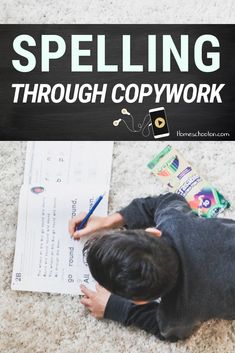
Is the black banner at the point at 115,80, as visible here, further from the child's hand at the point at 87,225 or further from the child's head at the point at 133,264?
the child's head at the point at 133,264

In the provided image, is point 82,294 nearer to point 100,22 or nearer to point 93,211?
point 93,211

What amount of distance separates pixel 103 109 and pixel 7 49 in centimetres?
24

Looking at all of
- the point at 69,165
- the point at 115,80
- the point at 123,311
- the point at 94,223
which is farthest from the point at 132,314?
the point at 115,80

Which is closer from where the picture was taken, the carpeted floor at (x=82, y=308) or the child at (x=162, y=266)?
the child at (x=162, y=266)

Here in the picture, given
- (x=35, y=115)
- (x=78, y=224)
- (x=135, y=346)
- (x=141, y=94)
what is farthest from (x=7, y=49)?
(x=135, y=346)

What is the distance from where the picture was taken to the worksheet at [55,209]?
98cm

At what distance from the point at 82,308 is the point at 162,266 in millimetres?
284

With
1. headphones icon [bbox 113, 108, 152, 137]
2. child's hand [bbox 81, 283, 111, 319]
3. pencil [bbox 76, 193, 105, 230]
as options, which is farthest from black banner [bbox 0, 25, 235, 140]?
child's hand [bbox 81, 283, 111, 319]

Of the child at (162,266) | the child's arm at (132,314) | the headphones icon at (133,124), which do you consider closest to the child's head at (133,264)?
the child at (162,266)

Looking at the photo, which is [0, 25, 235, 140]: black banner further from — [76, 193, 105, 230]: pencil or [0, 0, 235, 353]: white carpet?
[76, 193, 105, 230]: pencil

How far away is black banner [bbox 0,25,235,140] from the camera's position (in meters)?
1.02

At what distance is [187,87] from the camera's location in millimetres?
1028

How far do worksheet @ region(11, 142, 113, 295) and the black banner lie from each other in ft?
0.15

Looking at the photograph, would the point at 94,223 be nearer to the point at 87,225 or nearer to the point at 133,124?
the point at 87,225
